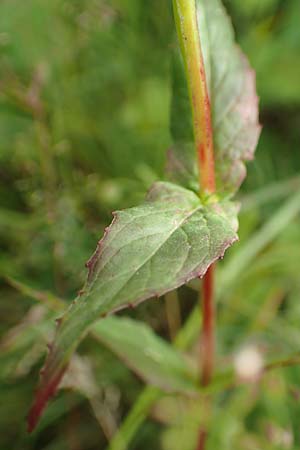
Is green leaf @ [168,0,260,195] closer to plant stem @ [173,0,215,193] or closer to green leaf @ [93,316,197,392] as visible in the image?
plant stem @ [173,0,215,193]

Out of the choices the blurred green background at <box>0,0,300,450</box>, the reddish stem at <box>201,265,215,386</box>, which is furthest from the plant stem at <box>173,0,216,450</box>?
the blurred green background at <box>0,0,300,450</box>

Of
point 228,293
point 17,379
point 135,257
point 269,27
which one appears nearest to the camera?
point 135,257

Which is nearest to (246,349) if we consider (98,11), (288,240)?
(288,240)

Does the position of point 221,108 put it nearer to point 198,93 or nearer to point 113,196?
point 198,93

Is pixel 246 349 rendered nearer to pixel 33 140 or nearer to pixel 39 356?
pixel 39 356

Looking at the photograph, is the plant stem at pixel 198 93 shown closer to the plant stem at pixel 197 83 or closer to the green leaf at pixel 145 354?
the plant stem at pixel 197 83

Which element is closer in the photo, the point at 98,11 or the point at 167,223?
the point at 167,223

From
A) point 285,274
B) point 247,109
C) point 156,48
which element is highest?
point 247,109
